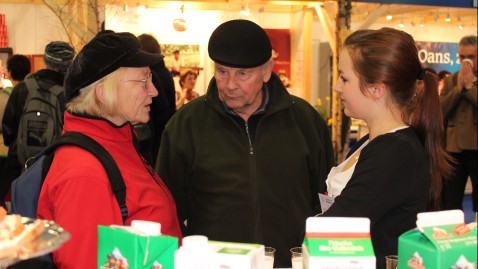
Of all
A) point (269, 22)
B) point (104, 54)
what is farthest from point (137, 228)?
point (269, 22)

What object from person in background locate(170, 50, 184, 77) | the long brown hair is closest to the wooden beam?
person in background locate(170, 50, 184, 77)

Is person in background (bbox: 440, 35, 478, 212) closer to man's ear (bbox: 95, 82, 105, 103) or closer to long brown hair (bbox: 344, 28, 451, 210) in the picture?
long brown hair (bbox: 344, 28, 451, 210)

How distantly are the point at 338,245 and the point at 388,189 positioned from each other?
48 cm

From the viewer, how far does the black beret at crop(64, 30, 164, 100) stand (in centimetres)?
187

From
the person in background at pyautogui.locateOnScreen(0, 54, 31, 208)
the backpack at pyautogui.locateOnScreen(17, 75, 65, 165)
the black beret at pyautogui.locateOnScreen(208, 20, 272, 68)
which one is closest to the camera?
the black beret at pyautogui.locateOnScreen(208, 20, 272, 68)

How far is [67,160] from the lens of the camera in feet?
5.57

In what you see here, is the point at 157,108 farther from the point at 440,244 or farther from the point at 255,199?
the point at 440,244

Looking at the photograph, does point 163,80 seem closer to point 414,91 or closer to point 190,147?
point 190,147

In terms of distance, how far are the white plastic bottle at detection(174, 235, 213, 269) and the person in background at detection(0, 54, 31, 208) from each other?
3735mm

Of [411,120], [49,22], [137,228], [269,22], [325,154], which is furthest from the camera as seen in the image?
[269,22]

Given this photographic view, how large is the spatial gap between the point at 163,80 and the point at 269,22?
12.8 ft

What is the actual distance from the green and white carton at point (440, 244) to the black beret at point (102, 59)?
3.48 feet

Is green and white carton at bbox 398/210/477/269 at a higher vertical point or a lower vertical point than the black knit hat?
lower

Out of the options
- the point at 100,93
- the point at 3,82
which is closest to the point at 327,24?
the point at 3,82
